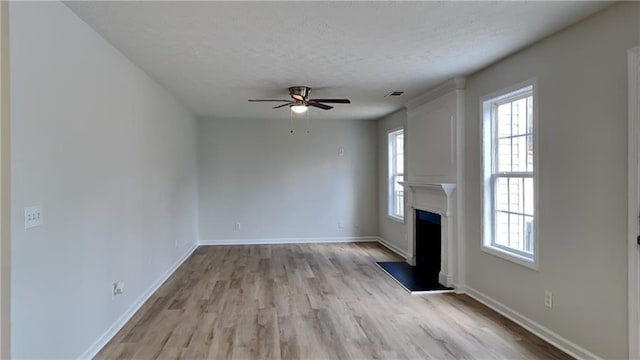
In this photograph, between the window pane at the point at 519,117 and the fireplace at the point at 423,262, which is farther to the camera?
the fireplace at the point at 423,262

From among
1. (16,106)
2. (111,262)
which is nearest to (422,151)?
(111,262)

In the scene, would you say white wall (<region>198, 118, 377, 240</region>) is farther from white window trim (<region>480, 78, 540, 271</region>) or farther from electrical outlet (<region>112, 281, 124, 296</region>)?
electrical outlet (<region>112, 281, 124, 296</region>)

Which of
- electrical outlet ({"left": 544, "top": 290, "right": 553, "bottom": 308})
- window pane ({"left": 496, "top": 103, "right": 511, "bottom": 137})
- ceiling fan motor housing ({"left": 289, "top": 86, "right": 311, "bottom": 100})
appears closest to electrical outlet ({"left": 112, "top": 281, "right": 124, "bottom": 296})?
ceiling fan motor housing ({"left": 289, "top": 86, "right": 311, "bottom": 100})

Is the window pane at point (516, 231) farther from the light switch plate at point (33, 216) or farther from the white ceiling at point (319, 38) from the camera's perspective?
the light switch plate at point (33, 216)

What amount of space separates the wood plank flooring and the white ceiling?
241 centimetres

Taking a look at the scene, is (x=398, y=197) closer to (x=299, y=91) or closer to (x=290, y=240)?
(x=290, y=240)

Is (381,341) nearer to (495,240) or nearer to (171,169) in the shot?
(495,240)

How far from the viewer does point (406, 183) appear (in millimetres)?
5660

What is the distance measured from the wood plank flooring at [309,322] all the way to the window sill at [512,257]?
0.55m

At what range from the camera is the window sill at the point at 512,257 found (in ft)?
10.5

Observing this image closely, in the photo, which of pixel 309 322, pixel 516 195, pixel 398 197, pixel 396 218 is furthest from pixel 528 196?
pixel 398 197

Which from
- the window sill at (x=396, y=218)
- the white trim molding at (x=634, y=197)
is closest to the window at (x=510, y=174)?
the white trim molding at (x=634, y=197)

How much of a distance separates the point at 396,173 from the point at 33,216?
226 inches

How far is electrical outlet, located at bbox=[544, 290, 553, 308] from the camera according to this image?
3.00 m
